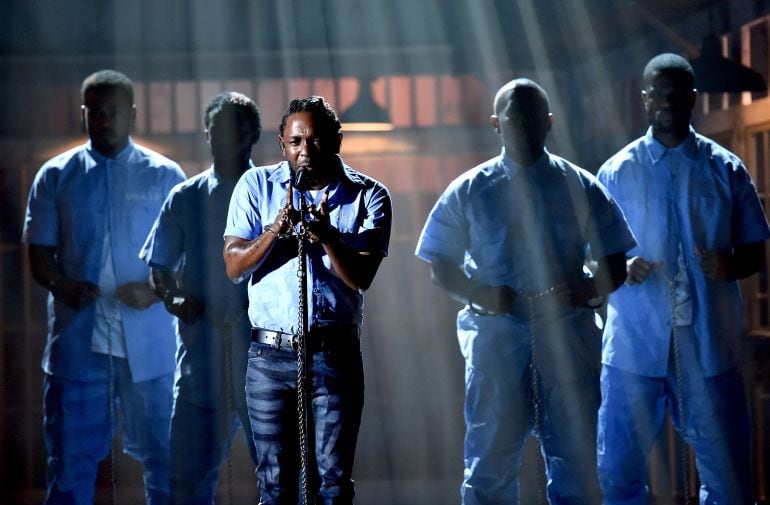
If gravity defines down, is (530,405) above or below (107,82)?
→ below

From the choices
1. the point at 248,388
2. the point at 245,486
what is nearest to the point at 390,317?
the point at 245,486

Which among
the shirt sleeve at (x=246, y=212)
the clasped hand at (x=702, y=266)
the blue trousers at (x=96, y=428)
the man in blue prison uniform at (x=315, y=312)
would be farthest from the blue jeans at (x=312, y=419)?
the clasped hand at (x=702, y=266)

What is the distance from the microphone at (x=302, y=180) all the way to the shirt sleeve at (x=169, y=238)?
1251 millimetres

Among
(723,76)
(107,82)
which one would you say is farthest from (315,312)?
(723,76)

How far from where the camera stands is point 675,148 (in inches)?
162

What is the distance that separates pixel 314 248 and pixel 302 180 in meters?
0.18

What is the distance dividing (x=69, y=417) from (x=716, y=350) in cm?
241

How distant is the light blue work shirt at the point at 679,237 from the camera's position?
157 inches

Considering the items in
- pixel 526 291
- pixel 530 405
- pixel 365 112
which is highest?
pixel 365 112

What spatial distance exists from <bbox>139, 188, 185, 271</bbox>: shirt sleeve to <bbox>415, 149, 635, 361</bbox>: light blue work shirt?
885mm

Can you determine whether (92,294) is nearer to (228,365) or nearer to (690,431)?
(228,365)

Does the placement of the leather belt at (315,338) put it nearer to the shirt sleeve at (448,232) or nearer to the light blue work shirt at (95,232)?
the shirt sleeve at (448,232)

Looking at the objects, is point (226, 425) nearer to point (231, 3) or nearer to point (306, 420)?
point (306, 420)

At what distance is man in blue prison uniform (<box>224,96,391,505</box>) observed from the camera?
9.04ft
